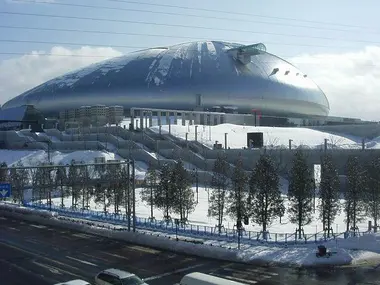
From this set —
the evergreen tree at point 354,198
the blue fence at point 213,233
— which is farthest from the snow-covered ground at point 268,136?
the evergreen tree at point 354,198

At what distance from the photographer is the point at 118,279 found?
1775 centimetres

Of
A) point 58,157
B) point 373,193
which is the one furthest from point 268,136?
point 373,193

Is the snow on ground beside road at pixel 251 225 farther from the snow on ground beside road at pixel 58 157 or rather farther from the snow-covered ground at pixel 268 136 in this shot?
the snow-covered ground at pixel 268 136

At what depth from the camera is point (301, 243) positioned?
27.2 metres

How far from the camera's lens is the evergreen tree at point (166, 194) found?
38.4 m

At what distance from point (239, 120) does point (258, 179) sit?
77864 mm

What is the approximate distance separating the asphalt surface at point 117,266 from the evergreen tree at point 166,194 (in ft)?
27.3

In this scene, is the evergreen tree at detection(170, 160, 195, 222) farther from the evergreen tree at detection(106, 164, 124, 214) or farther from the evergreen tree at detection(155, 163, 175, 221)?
the evergreen tree at detection(106, 164, 124, 214)

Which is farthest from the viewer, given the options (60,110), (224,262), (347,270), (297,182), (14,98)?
(14,98)

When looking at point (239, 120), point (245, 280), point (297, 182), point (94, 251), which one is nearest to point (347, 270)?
point (245, 280)

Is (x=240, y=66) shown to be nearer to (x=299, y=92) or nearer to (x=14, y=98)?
(x=299, y=92)

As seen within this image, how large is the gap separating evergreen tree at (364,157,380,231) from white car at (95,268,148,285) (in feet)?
63.2

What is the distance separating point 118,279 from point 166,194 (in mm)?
21060

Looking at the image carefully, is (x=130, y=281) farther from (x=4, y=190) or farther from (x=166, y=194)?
(x=166, y=194)
